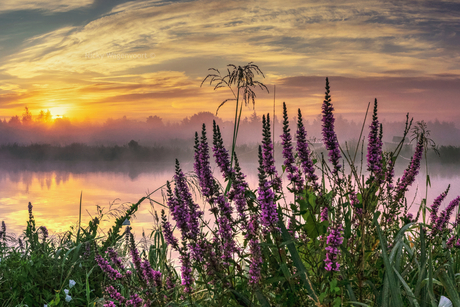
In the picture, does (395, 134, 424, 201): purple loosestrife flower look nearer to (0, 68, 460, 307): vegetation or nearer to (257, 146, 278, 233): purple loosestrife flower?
(0, 68, 460, 307): vegetation

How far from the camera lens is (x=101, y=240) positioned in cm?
687

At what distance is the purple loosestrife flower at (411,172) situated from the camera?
4660 mm

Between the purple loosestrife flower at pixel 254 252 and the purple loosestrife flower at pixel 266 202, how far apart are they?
0.66 ft

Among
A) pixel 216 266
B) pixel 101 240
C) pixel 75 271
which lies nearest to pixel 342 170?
pixel 216 266

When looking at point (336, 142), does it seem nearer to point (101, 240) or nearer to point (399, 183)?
point (399, 183)

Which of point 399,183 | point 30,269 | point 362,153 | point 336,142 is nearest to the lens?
point 336,142

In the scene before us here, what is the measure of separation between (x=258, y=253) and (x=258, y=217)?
303 mm

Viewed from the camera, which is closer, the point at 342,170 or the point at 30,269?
the point at 342,170

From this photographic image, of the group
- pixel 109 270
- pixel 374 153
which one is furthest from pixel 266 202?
pixel 109 270

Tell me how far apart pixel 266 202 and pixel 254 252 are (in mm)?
476

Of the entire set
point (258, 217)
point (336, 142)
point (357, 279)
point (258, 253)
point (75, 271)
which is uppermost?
point (336, 142)

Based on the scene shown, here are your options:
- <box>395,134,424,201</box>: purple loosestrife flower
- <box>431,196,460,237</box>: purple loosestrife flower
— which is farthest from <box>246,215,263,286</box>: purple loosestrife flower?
<box>431,196,460,237</box>: purple loosestrife flower

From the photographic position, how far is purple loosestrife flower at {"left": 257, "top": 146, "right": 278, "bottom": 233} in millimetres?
3053

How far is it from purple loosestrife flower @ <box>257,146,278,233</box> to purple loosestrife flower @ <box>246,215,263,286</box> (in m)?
0.20
